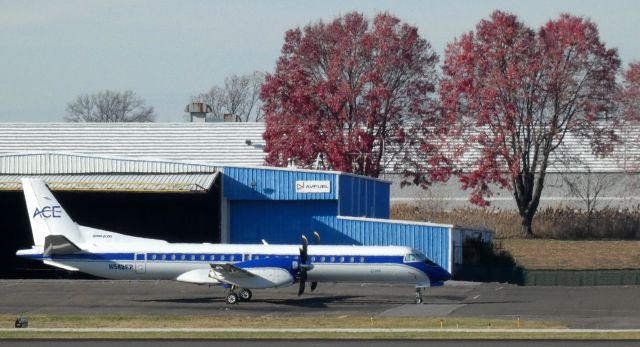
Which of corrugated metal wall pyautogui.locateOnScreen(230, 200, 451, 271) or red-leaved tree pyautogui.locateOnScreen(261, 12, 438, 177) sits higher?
red-leaved tree pyautogui.locateOnScreen(261, 12, 438, 177)

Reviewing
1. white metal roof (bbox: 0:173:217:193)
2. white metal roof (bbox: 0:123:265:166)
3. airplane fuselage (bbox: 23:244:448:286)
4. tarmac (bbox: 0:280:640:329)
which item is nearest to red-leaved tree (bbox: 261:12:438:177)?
white metal roof (bbox: 0:123:265:166)

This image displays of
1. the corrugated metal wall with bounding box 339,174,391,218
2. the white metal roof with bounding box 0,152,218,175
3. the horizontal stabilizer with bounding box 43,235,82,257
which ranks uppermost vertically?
the white metal roof with bounding box 0,152,218,175

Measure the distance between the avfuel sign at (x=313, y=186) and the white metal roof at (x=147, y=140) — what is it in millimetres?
16781

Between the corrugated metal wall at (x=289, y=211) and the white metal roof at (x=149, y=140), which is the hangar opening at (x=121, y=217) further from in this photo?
the white metal roof at (x=149, y=140)

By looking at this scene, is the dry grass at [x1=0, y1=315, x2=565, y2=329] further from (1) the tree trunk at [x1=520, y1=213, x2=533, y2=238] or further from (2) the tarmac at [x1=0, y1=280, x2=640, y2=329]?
(1) the tree trunk at [x1=520, y1=213, x2=533, y2=238]

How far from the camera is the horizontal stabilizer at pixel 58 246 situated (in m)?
42.9

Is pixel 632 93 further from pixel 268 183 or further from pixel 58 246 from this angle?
pixel 58 246

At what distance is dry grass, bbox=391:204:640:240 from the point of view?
2498 inches

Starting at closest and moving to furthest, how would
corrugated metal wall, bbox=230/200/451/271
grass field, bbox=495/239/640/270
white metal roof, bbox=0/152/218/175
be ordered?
corrugated metal wall, bbox=230/200/451/271 < grass field, bbox=495/239/640/270 < white metal roof, bbox=0/152/218/175

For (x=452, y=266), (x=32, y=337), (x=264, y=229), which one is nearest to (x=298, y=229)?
(x=264, y=229)

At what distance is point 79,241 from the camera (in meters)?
44.8

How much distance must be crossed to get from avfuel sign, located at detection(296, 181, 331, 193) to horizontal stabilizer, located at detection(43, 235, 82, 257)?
13881 mm

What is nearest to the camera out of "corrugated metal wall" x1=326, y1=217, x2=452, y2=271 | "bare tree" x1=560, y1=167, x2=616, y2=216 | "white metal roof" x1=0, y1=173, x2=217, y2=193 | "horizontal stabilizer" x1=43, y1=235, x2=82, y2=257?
"horizontal stabilizer" x1=43, y1=235, x2=82, y2=257

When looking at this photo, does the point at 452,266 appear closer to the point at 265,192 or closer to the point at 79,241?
the point at 265,192
